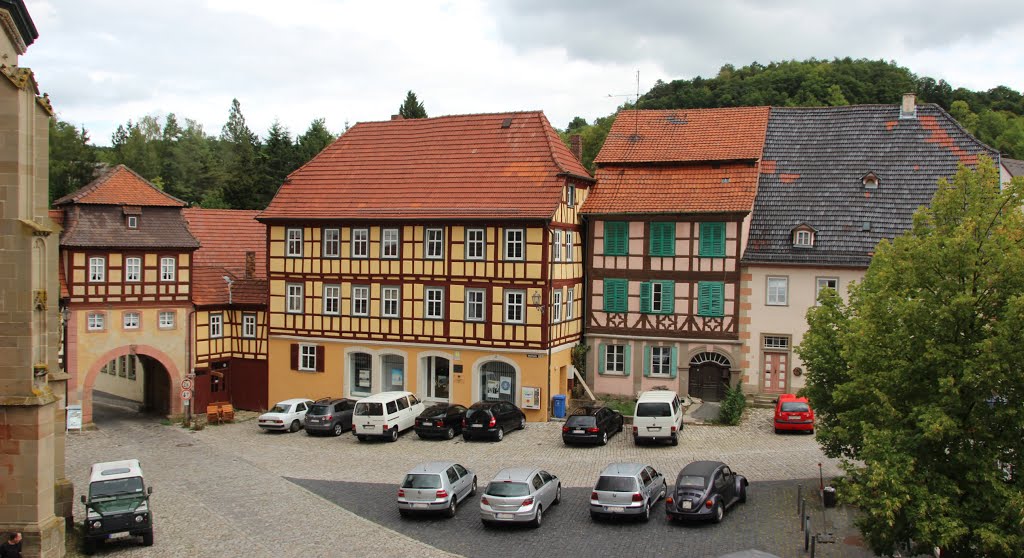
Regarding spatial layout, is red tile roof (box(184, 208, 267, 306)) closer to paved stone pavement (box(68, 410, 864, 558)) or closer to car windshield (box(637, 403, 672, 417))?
paved stone pavement (box(68, 410, 864, 558))

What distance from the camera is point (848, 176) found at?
3691cm

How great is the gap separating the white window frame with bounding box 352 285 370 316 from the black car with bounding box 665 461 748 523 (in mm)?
18206

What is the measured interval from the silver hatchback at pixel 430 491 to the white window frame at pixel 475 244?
13.4m

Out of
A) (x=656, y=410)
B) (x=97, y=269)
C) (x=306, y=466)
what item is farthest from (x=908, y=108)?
(x=97, y=269)

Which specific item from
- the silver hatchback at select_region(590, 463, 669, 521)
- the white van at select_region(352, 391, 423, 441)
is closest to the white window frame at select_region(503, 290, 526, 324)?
the white van at select_region(352, 391, 423, 441)

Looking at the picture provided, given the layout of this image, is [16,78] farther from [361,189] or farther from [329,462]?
[361,189]

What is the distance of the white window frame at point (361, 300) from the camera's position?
37594mm

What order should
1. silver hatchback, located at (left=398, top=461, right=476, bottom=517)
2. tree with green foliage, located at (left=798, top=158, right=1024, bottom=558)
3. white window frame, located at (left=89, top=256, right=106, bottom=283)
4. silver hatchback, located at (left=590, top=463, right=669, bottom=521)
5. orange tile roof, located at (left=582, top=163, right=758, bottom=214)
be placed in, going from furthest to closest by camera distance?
white window frame, located at (left=89, top=256, right=106, bottom=283)
orange tile roof, located at (left=582, top=163, right=758, bottom=214)
silver hatchback, located at (left=398, top=461, right=476, bottom=517)
silver hatchback, located at (left=590, top=463, right=669, bottom=521)
tree with green foliage, located at (left=798, top=158, right=1024, bottom=558)

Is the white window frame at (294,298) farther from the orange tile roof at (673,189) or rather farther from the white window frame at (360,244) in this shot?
the orange tile roof at (673,189)

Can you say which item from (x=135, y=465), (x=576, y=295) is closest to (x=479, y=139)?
(x=576, y=295)

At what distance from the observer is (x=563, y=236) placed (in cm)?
3575

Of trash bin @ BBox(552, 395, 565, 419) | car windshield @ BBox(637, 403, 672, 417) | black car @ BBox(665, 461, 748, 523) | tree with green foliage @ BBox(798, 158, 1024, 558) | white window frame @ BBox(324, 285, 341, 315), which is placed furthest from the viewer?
white window frame @ BBox(324, 285, 341, 315)

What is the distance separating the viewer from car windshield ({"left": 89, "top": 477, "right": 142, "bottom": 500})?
69.7 ft

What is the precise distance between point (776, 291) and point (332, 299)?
17389mm
